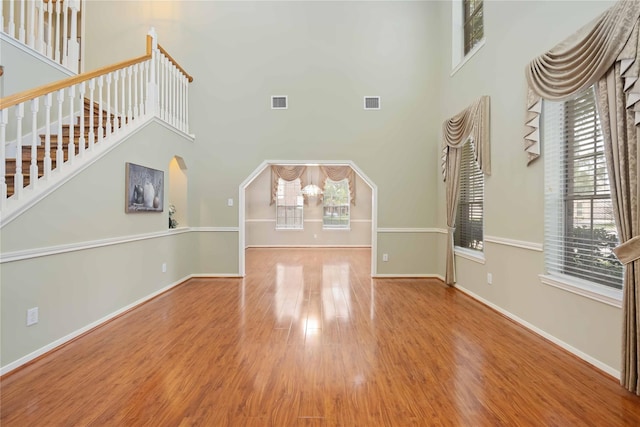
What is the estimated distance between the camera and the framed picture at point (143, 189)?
359 centimetres

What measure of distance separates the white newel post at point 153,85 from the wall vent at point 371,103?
11.3 ft

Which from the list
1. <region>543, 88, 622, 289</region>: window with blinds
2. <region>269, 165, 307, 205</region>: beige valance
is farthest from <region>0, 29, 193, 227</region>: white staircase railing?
<region>269, 165, 307, 205</region>: beige valance

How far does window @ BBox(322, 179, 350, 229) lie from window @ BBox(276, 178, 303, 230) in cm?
87

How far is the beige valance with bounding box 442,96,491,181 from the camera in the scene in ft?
12.5

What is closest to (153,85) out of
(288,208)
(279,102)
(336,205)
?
(279,102)

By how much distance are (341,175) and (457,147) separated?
5504mm

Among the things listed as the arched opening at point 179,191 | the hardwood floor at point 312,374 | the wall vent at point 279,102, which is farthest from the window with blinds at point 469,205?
the arched opening at point 179,191

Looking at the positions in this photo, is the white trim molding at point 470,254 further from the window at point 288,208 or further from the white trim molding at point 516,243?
the window at point 288,208

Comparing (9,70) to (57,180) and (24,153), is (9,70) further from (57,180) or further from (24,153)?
(57,180)

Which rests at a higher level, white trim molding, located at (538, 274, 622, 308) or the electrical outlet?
white trim molding, located at (538, 274, 622, 308)

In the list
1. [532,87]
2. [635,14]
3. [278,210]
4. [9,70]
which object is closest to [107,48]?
[9,70]

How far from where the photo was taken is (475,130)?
402 cm

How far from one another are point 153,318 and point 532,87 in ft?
15.6

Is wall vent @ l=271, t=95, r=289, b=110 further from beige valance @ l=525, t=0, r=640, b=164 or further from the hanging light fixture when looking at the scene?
the hanging light fixture
